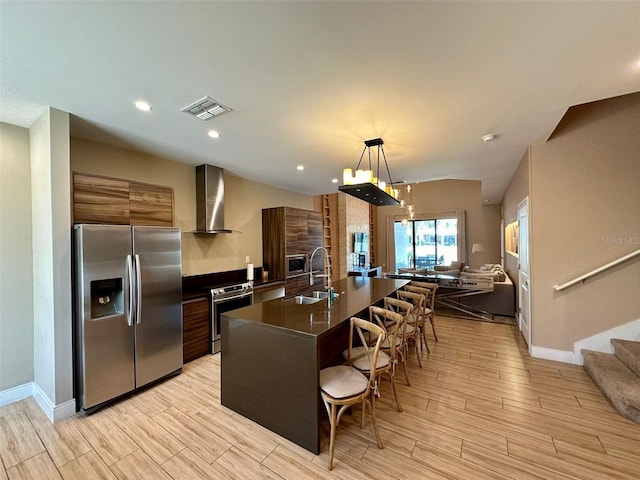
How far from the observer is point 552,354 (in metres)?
3.36

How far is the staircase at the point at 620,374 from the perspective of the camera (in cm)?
228

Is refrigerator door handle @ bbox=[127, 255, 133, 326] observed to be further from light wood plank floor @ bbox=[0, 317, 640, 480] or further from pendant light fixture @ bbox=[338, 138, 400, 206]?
pendant light fixture @ bbox=[338, 138, 400, 206]

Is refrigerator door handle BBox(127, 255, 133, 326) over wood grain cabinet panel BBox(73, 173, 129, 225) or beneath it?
beneath

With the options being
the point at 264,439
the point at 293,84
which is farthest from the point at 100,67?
the point at 264,439

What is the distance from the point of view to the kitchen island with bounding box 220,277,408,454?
6.47ft

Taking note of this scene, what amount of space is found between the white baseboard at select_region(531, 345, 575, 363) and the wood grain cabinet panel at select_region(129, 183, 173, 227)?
5.34 metres

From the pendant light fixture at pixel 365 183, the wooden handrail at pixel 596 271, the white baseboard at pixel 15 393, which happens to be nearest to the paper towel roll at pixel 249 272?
the pendant light fixture at pixel 365 183

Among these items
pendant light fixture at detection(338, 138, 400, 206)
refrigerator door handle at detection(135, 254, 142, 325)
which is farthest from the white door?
refrigerator door handle at detection(135, 254, 142, 325)

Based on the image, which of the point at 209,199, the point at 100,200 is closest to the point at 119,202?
the point at 100,200

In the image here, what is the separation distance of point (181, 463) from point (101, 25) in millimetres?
2904

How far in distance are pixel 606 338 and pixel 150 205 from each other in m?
5.86

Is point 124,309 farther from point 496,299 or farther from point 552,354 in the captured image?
point 496,299

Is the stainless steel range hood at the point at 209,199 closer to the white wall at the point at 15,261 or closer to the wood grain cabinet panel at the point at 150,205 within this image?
the wood grain cabinet panel at the point at 150,205

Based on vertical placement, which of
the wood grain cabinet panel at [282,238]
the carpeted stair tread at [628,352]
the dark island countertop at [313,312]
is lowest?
the carpeted stair tread at [628,352]
